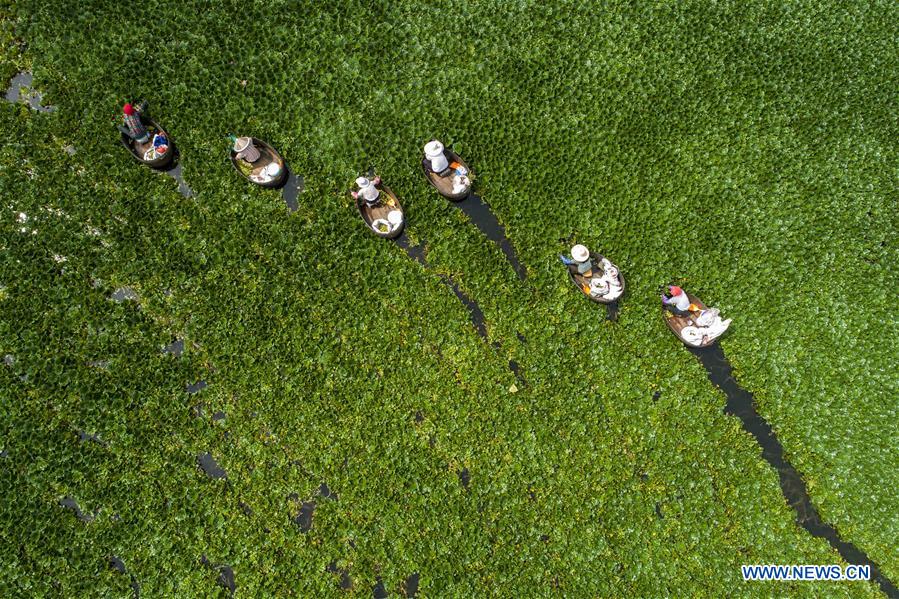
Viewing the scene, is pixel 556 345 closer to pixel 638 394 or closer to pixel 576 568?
pixel 638 394

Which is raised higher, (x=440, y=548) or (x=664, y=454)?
(x=664, y=454)

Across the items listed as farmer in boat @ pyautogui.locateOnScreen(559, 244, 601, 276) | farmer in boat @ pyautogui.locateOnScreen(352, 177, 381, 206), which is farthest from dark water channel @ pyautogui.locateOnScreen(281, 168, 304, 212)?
farmer in boat @ pyautogui.locateOnScreen(559, 244, 601, 276)

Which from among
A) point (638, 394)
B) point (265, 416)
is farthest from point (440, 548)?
point (638, 394)

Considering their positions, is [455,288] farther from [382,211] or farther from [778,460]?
[778,460]

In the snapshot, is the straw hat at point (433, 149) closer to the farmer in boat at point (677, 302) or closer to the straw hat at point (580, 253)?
the straw hat at point (580, 253)

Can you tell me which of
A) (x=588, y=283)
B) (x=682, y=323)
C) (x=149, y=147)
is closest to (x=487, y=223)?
(x=588, y=283)

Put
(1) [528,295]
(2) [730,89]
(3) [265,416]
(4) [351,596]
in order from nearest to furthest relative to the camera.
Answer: (4) [351,596]
(3) [265,416]
(1) [528,295]
(2) [730,89]
